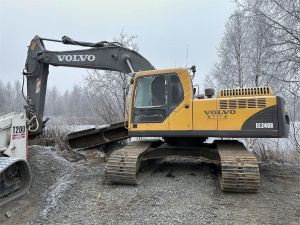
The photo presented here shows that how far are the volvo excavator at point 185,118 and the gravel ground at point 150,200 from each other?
36 centimetres

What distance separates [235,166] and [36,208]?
3212mm

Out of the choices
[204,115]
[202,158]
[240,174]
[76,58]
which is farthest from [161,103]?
[76,58]

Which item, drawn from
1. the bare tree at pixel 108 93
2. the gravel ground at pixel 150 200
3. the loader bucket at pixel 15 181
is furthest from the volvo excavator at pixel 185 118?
the bare tree at pixel 108 93

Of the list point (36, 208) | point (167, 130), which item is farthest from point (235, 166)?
point (36, 208)

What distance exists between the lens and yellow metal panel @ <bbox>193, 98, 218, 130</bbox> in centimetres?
630

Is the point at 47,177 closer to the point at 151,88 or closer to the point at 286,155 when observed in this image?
the point at 151,88

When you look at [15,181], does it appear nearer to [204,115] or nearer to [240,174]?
[204,115]

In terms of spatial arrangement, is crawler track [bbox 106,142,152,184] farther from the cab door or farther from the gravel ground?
the cab door

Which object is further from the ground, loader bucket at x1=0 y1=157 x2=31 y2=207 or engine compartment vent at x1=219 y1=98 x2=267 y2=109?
engine compartment vent at x1=219 y1=98 x2=267 y2=109

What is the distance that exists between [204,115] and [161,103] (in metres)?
0.88

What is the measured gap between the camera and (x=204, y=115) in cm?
635

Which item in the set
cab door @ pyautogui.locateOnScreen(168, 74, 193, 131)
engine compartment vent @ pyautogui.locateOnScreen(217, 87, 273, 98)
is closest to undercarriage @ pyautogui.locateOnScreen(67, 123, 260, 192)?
cab door @ pyautogui.locateOnScreen(168, 74, 193, 131)

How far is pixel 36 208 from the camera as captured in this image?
510cm

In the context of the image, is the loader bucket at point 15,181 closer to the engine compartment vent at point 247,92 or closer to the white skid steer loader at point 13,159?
the white skid steer loader at point 13,159
